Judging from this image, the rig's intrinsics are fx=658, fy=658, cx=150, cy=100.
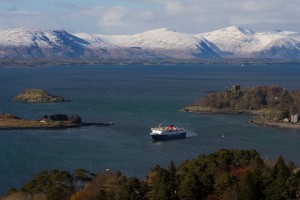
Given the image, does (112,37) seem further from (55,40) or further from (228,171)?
(228,171)

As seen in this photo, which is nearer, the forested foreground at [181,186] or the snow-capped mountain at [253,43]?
the forested foreground at [181,186]

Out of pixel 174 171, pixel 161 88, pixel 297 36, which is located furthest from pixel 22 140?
pixel 297 36

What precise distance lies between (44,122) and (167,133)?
5.35m

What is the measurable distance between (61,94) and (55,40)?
316ft

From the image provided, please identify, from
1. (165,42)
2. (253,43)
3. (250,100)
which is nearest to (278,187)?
(250,100)

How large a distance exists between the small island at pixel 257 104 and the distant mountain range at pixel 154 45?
3489 inches

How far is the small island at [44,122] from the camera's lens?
24.2 m

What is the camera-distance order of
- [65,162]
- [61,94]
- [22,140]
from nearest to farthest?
[65,162] → [22,140] → [61,94]

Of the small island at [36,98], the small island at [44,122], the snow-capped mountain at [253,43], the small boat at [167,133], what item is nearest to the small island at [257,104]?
the small boat at [167,133]

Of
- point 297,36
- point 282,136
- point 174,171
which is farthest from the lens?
point 297,36

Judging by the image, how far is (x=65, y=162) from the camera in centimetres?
1727

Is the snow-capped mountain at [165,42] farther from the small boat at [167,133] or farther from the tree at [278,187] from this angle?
the tree at [278,187]

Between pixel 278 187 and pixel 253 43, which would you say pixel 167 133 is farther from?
pixel 253 43

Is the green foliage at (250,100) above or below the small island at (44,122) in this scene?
above
